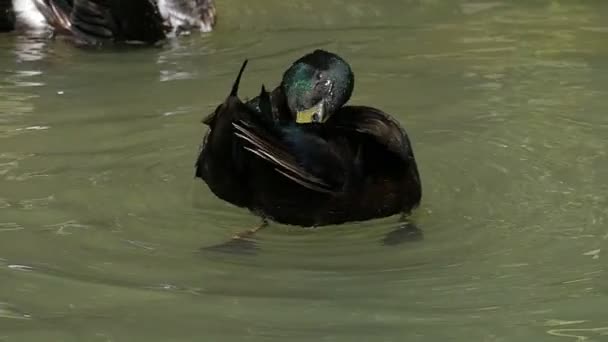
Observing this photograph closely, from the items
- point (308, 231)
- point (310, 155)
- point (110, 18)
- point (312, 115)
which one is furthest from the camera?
point (110, 18)

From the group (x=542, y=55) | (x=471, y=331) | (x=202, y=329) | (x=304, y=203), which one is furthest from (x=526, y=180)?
(x=542, y=55)

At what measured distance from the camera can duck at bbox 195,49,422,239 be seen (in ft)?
13.4

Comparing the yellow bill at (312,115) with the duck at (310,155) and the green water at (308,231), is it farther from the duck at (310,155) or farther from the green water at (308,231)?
the green water at (308,231)

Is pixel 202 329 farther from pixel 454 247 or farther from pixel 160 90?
pixel 160 90

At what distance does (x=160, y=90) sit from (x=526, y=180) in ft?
8.13

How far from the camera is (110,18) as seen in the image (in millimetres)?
8016

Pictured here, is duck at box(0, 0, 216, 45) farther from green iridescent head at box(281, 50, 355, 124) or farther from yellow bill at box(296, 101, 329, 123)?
yellow bill at box(296, 101, 329, 123)

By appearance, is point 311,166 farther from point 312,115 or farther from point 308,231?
point 308,231

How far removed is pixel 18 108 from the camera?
20.7 feet

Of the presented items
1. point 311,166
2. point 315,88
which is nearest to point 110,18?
point 315,88

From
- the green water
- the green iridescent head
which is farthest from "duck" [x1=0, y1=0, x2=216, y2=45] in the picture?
the green iridescent head

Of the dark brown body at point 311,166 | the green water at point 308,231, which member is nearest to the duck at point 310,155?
the dark brown body at point 311,166

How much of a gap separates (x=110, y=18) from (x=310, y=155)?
4.26 metres

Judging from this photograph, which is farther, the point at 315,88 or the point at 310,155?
the point at 315,88
